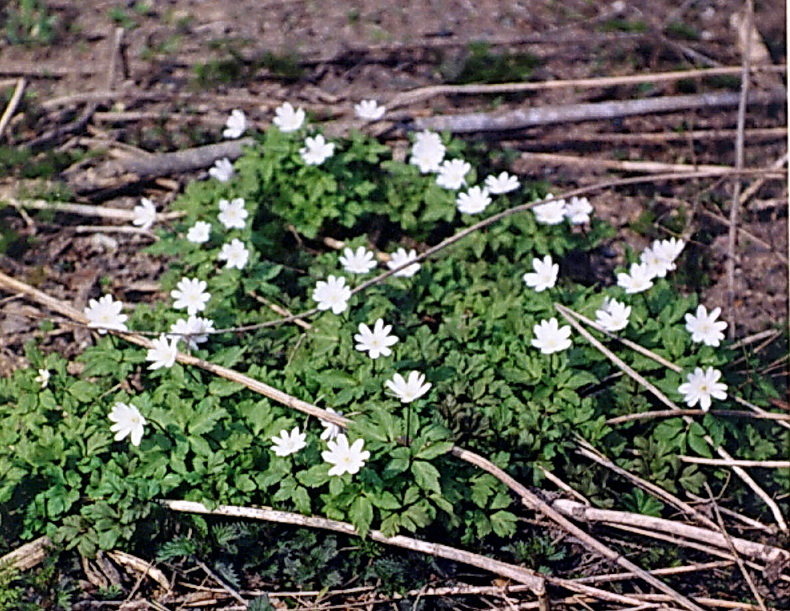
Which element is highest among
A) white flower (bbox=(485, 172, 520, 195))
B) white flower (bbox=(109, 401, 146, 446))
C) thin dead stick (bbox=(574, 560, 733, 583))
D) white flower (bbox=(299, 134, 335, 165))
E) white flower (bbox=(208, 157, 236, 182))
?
white flower (bbox=(299, 134, 335, 165))

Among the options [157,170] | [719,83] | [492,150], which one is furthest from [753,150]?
[157,170]

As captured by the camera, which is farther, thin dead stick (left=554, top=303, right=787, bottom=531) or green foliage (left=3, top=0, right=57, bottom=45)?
green foliage (left=3, top=0, right=57, bottom=45)

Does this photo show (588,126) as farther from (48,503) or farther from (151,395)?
(48,503)

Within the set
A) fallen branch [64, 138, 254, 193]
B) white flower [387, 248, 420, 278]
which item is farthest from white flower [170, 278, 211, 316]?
fallen branch [64, 138, 254, 193]

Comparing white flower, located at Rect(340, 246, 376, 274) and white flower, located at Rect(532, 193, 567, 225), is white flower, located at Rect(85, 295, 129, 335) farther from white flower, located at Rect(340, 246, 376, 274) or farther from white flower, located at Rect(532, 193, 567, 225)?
white flower, located at Rect(532, 193, 567, 225)

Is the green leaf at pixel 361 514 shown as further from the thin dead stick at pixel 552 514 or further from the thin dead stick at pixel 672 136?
the thin dead stick at pixel 672 136

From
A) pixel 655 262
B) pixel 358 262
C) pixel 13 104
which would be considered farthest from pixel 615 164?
pixel 13 104

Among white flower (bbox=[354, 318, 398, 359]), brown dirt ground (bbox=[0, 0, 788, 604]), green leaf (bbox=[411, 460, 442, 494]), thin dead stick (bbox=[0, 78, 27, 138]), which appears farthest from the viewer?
thin dead stick (bbox=[0, 78, 27, 138])
